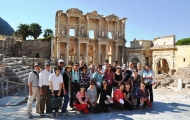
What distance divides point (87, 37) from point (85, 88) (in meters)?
24.2

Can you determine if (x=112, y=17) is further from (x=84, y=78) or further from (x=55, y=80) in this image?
(x=55, y=80)

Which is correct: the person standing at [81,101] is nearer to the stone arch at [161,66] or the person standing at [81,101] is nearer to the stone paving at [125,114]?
the stone paving at [125,114]

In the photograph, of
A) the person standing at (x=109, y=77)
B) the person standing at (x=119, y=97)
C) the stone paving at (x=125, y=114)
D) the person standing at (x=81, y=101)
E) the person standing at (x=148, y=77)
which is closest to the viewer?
the stone paving at (x=125, y=114)

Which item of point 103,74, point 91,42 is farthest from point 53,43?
point 103,74

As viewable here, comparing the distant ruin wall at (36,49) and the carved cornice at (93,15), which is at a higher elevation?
the carved cornice at (93,15)

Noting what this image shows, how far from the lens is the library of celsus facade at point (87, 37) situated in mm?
30297

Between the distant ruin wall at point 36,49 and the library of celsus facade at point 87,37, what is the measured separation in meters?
4.55

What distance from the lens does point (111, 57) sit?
112 ft

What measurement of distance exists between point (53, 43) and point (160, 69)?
17503 millimetres

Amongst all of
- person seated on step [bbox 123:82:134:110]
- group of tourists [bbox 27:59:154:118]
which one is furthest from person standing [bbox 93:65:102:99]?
person seated on step [bbox 123:82:134:110]

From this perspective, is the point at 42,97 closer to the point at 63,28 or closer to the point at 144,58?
the point at 63,28

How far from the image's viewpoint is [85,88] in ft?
24.1

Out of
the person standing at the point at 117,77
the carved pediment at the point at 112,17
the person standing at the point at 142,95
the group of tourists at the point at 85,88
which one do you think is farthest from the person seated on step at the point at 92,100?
the carved pediment at the point at 112,17

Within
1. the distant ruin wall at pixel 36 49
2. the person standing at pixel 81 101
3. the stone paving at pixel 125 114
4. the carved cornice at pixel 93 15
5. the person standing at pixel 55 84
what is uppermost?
the carved cornice at pixel 93 15
